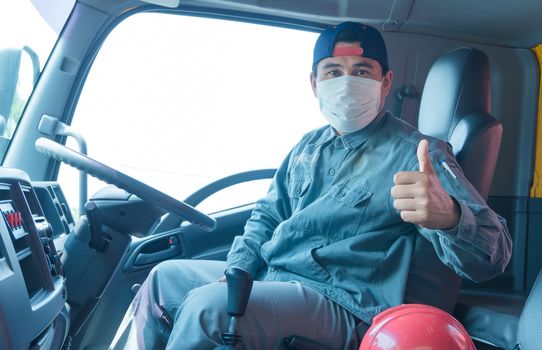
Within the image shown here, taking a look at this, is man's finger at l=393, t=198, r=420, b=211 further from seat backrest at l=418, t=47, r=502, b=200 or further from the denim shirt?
Answer: seat backrest at l=418, t=47, r=502, b=200

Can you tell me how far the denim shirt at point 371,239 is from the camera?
1.38 metres

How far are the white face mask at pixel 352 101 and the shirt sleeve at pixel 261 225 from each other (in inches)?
13.1

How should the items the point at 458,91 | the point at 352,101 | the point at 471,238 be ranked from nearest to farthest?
the point at 471,238 → the point at 352,101 → the point at 458,91

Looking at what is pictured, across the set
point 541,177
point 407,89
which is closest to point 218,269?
point 407,89

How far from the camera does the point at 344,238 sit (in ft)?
5.21

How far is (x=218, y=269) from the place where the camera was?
5.89 ft

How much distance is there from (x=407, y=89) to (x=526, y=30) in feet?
1.87

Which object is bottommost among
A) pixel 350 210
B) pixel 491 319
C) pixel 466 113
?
pixel 491 319

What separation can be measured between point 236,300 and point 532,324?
72 cm

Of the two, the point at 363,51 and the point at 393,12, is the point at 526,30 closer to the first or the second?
the point at 393,12

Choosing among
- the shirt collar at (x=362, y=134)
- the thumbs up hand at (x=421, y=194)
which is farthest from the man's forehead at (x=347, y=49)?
the thumbs up hand at (x=421, y=194)

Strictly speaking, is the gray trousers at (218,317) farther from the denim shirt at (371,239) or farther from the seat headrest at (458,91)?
the seat headrest at (458,91)

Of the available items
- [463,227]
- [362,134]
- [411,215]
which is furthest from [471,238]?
[362,134]

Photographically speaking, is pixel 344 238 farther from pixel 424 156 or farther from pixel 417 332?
pixel 417 332
